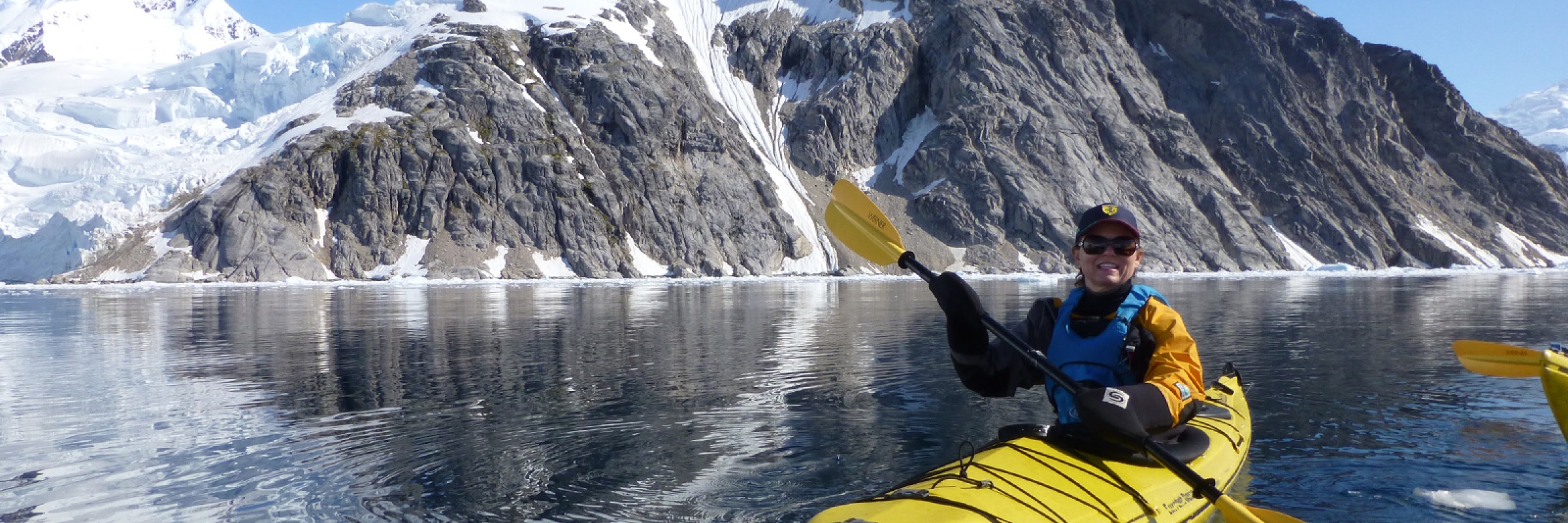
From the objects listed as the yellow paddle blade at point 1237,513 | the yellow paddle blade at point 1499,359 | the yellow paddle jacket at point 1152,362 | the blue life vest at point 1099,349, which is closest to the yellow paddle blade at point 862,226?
the yellow paddle jacket at point 1152,362

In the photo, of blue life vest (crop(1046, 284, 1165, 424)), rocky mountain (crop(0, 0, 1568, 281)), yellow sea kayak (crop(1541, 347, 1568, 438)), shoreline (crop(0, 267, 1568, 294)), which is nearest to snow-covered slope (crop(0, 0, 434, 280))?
rocky mountain (crop(0, 0, 1568, 281))

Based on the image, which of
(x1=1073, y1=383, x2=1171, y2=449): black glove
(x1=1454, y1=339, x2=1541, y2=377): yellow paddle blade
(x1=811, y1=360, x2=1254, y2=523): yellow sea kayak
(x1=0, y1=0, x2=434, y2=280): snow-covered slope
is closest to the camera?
(x1=811, y1=360, x2=1254, y2=523): yellow sea kayak

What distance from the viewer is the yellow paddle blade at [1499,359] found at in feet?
30.8

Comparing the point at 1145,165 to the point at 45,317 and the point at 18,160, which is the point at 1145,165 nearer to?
the point at 45,317

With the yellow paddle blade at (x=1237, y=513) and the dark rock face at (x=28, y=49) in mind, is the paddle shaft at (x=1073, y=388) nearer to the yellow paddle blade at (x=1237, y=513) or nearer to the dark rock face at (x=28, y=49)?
the yellow paddle blade at (x=1237, y=513)

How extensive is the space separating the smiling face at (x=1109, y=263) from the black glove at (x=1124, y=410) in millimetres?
668

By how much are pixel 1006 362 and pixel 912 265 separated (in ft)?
3.68

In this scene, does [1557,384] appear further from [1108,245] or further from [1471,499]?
[1108,245]

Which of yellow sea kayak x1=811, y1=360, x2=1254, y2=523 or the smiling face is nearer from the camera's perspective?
yellow sea kayak x1=811, y1=360, x2=1254, y2=523

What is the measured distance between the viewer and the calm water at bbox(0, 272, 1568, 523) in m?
7.79

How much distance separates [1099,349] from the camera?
5.68m

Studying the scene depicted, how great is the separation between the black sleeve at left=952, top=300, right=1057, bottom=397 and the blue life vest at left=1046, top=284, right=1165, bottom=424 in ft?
0.76

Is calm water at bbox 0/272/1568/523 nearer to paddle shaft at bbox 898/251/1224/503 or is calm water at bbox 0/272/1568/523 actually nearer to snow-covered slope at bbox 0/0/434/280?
paddle shaft at bbox 898/251/1224/503

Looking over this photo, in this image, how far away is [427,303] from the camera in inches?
1545
